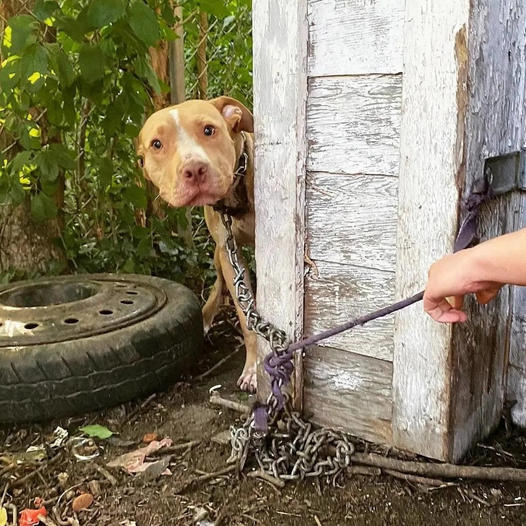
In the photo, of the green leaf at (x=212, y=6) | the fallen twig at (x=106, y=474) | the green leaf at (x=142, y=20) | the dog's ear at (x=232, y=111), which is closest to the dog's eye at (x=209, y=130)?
the dog's ear at (x=232, y=111)

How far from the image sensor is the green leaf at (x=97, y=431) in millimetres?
2418

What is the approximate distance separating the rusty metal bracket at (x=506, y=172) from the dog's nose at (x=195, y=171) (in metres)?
0.90

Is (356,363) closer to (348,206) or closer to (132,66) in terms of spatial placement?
(348,206)

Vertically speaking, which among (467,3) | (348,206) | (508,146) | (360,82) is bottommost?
(348,206)

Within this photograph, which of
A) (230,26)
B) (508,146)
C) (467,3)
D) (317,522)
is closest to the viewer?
(467,3)

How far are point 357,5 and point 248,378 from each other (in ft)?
4.69

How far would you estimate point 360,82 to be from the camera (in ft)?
6.46

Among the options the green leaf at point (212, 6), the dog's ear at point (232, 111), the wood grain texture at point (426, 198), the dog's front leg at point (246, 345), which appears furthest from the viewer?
the green leaf at point (212, 6)

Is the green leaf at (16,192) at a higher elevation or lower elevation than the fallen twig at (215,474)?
higher

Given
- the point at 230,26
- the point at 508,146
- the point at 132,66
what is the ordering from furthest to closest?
1. the point at 230,26
2. the point at 132,66
3. the point at 508,146

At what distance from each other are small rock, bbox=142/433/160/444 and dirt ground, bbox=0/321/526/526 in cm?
2

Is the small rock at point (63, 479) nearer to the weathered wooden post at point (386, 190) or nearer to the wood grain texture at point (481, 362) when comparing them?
the weathered wooden post at point (386, 190)

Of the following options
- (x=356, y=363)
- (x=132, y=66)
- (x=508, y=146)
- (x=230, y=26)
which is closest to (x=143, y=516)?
(x=356, y=363)

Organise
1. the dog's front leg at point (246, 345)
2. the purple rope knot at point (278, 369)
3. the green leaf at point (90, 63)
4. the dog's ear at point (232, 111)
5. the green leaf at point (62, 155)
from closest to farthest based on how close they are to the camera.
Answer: the purple rope knot at point (278, 369), the dog's ear at point (232, 111), the dog's front leg at point (246, 345), the green leaf at point (90, 63), the green leaf at point (62, 155)
